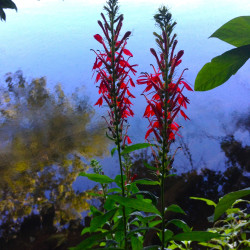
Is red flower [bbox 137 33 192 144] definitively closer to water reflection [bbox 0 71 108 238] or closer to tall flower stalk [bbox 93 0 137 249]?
tall flower stalk [bbox 93 0 137 249]

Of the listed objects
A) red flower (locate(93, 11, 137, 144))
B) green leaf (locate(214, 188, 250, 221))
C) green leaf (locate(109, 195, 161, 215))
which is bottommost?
green leaf (locate(214, 188, 250, 221))

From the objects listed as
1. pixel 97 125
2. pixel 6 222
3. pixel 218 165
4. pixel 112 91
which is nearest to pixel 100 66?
pixel 112 91

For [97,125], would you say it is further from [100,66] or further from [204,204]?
[100,66]

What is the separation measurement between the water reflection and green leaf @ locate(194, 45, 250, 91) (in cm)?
224

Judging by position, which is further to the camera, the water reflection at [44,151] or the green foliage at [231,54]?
the water reflection at [44,151]

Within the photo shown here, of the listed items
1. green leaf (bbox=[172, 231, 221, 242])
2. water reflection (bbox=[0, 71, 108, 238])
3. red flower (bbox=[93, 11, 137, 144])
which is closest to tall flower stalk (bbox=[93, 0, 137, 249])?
red flower (bbox=[93, 11, 137, 144])

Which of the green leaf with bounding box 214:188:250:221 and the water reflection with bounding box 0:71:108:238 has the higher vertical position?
the water reflection with bounding box 0:71:108:238

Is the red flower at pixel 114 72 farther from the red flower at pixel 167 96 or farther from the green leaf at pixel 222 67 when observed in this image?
the green leaf at pixel 222 67

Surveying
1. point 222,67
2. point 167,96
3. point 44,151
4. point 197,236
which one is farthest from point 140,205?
point 44,151

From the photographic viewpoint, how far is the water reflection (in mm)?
2607

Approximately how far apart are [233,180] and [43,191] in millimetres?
1713

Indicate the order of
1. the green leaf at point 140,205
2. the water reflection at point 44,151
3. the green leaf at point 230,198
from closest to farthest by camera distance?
the green leaf at point 230,198
the green leaf at point 140,205
the water reflection at point 44,151

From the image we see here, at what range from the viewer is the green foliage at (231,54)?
42cm

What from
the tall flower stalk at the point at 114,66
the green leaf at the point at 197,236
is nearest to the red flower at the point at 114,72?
the tall flower stalk at the point at 114,66
